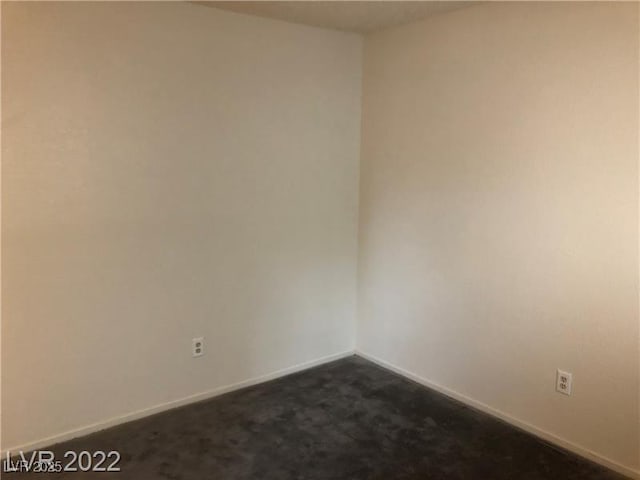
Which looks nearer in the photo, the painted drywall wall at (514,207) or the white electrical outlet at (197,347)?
the painted drywall wall at (514,207)

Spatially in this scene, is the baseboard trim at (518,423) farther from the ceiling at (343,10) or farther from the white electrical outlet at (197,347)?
the ceiling at (343,10)

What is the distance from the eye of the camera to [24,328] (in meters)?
2.35

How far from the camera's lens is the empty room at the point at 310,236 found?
7.50 ft

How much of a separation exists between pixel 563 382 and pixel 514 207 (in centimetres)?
92

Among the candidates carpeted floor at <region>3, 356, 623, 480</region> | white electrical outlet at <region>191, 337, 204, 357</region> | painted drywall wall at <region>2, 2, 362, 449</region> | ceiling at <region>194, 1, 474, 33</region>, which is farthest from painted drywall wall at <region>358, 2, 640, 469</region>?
white electrical outlet at <region>191, 337, 204, 357</region>

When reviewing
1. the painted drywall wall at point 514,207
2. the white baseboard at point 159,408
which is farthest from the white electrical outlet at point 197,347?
the painted drywall wall at point 514,207

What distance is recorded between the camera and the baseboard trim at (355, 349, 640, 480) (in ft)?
7.66

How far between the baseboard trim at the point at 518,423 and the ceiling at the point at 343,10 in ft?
7.35

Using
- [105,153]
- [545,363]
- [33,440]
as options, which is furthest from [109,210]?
[545,363]

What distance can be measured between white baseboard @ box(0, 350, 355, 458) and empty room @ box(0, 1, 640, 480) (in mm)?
12

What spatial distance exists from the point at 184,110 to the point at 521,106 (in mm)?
1774

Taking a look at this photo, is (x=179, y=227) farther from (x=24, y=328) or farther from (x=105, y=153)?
(x=24, y=328)

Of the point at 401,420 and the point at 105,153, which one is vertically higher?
the point at 105,153

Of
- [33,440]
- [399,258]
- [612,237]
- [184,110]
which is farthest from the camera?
[399,258]
